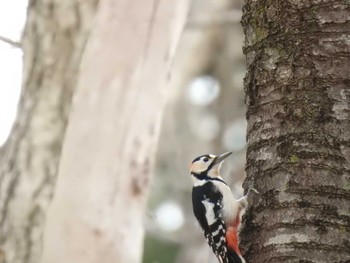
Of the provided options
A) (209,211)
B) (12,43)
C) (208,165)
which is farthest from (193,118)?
(209,211)

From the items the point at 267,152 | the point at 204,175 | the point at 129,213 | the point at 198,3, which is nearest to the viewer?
the point at 267,152

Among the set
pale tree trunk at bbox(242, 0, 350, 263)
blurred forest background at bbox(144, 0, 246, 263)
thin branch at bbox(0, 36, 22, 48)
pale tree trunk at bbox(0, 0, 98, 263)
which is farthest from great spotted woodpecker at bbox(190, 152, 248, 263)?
blurred forest background at bbox(144, 0, 246, 263)

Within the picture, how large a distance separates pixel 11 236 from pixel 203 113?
6893mm

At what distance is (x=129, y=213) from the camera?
3895 millimetres

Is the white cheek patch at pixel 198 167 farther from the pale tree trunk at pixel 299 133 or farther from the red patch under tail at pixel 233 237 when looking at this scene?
the pale tree trunk at pixel 299 133

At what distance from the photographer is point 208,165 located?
4500 mm

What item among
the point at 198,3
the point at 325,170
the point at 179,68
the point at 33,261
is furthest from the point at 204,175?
the point at 179,68

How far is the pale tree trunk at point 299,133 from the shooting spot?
315 cm

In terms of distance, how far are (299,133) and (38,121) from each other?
202 cm

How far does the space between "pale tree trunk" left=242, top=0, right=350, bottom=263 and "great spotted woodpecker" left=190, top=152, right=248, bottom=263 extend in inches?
8.3

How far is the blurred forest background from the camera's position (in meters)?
10.6

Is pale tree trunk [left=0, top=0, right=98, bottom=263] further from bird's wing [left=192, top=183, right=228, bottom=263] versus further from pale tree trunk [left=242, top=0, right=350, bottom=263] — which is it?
pale tree trunk [left=242, top=0, right=350, bottom=263]

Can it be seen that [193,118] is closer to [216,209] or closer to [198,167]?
[198,167]

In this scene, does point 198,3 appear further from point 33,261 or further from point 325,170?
point 325,170
